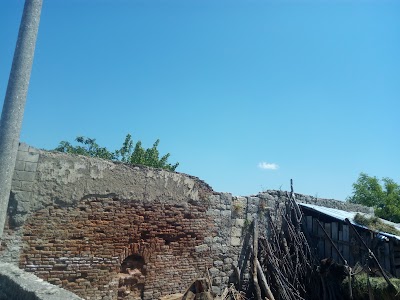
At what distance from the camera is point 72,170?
630cm

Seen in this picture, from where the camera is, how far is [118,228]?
6.84m

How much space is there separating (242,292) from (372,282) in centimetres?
306

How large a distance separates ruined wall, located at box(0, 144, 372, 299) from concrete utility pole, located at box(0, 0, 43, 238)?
681mm

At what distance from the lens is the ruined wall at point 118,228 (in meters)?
5.86

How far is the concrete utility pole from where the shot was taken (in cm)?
502

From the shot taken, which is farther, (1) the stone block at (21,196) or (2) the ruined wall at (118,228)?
(2) the ruined wall at (118,228)

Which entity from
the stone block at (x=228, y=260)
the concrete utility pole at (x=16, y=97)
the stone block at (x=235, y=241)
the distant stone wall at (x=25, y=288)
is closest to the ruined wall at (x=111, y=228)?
the stone block at (x=228, y=260)

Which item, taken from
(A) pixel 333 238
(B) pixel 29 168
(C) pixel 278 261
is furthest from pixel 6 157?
(A) pixel 333 238

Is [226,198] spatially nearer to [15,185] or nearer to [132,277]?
[132,277]

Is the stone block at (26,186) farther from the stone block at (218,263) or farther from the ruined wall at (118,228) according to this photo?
the stone block at (218,263)

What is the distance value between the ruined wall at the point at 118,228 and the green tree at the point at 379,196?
17299mm

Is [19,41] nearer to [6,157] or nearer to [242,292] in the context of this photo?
[6,157]

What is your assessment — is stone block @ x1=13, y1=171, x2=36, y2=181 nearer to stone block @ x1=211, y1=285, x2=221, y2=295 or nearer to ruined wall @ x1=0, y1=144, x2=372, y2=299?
ruined wall @ x1=0, y1=144, x2=372, y2=299

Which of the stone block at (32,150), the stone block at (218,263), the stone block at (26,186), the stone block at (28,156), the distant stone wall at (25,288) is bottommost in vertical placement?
the stone block at (218,263)
